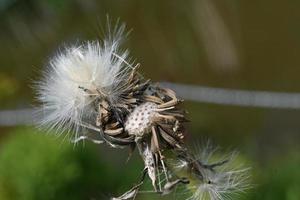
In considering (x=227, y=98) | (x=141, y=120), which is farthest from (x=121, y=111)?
(x=227, y=98)

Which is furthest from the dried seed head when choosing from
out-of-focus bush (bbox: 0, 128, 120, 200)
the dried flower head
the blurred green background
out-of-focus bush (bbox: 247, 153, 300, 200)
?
the blurred green background

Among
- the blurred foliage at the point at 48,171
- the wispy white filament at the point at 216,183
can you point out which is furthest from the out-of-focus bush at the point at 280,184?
the wispy white filament at the point at 216,183

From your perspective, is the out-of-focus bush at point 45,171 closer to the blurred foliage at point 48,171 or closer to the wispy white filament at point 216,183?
the blurred foliage at point 48,171

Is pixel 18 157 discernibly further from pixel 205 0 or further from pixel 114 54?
pixel 114 54

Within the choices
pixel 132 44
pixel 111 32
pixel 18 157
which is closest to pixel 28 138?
pixel 18 157

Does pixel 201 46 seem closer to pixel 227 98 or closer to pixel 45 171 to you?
pixel 227 98
